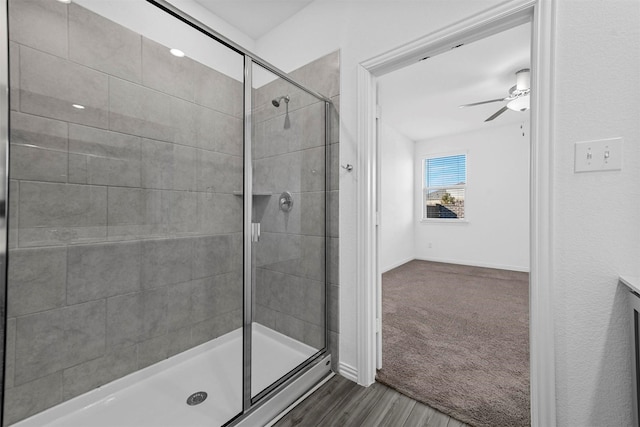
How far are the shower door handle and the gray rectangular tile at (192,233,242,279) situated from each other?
49cm

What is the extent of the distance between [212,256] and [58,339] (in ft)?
2.91

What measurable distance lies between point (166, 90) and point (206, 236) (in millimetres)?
998

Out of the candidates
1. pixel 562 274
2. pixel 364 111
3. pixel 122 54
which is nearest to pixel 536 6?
pixel 364 111

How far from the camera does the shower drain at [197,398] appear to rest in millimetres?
1493

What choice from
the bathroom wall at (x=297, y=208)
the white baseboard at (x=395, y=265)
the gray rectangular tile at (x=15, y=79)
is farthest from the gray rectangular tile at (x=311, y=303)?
the white baseboard at (x=395, y=265)

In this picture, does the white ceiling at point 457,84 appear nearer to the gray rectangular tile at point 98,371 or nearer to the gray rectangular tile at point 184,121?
the gray rectangular tile at point 184,121

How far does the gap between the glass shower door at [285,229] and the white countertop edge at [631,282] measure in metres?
1.42

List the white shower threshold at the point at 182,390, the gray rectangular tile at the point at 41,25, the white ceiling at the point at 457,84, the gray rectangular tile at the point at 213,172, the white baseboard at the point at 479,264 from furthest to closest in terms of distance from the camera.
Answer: the white baseboard at the point at 479,264
the white ceiling at the point at 457,84
the gray rectangular tile at the point at 213,172
the white shower threshold at the point at 182,390
the gray rectangular tile at the point at 41,25

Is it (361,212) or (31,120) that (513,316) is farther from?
(31,120)

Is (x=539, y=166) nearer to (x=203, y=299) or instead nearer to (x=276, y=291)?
(x=276, y=291)

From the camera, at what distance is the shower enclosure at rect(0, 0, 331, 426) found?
1.30 meters

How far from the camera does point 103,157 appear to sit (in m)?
1.51

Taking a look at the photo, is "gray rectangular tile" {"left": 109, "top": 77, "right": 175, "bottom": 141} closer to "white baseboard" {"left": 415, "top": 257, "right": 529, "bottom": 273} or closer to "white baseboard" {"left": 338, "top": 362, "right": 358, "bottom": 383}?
"white baseboard" {"left": 338, "top": 362, "right": 358, "bottom": 383}

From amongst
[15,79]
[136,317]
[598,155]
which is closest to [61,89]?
[15,79]
